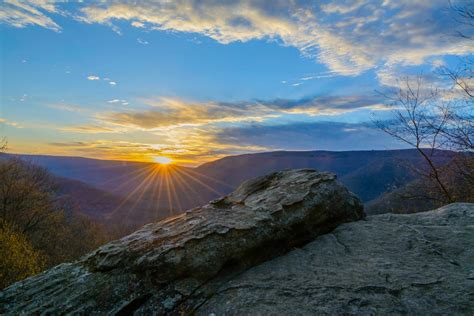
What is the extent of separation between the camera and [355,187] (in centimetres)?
17075

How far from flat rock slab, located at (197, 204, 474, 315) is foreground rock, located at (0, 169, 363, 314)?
0.32 meters

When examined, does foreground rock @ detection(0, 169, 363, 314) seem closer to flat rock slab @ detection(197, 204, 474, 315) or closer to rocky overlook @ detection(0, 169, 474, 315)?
rocky overlook @ detection(0, 169, 474, 315)

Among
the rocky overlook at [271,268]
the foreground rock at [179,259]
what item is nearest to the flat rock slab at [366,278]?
the rocky overlook at [271,268]

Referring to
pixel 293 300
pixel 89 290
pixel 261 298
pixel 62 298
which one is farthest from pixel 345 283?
pixel 62 298

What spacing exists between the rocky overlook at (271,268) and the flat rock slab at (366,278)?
0.7 inches

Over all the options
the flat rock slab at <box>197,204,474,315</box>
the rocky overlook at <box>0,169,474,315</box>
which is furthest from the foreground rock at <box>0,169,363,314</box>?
the flat rock slab at <box>197,204,474,315</box>

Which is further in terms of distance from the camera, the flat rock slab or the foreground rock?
the foreground rock

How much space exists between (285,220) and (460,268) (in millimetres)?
3105

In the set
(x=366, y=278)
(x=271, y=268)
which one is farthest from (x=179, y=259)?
(x=366, y=278)

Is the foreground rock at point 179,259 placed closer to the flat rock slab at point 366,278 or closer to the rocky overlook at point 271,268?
the rocky overlook at point 271,268

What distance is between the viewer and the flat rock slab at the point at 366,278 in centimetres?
468

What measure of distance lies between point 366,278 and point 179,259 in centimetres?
309

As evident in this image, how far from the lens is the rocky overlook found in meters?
4.91

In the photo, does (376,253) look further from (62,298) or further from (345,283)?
(62,298)
